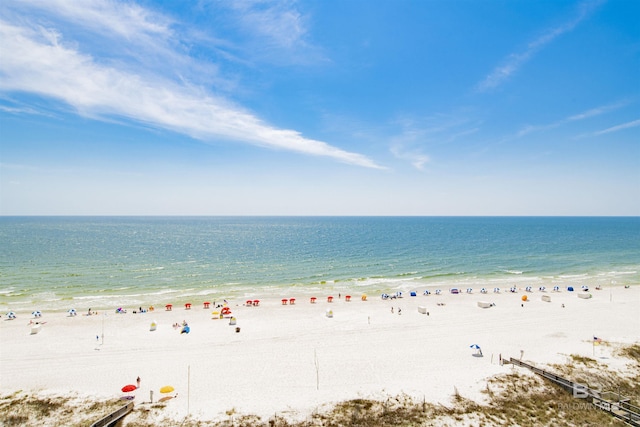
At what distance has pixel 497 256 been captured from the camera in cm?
8019

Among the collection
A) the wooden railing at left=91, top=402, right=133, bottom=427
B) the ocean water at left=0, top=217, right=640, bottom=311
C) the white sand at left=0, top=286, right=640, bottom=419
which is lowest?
the white sand at left=0, top=286, right=640, bottom=419

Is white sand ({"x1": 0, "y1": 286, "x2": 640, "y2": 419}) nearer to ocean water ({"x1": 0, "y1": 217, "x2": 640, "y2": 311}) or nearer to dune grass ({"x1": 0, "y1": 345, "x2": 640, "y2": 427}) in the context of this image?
dune grass ({"x1": 0, "y1": 345, "x2": 640, "y2": 427})

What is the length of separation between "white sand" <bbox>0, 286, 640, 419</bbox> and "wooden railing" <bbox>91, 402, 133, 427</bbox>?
6.23ft

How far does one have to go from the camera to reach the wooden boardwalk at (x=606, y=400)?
16.8m

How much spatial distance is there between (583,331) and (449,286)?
74.6 feet

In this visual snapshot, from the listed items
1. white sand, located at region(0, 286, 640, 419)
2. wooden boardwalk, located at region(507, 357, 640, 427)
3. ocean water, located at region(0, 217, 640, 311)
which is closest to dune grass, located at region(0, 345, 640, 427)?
wooden boardwalk, located at region(507, 357, 640, 427)

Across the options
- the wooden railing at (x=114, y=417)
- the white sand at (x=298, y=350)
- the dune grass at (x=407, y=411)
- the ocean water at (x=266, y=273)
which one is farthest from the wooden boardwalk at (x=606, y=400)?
the ocean water at (x=266, y=273)

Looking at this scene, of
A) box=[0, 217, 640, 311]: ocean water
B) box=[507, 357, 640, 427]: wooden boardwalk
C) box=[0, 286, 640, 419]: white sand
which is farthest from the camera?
box=[0, 217, 640, 311]: ocean water

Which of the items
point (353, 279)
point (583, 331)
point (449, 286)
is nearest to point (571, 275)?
point (449, 286)

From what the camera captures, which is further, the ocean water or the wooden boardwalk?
the ocean water

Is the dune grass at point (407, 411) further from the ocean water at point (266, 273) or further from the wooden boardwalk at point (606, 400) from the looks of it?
the ocean water at point (266, 273)

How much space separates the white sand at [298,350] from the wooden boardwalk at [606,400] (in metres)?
3.63

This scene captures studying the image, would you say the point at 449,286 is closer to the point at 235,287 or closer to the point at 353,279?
the point at 353,279

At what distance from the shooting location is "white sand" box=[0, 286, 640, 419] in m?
20.4
